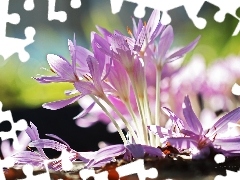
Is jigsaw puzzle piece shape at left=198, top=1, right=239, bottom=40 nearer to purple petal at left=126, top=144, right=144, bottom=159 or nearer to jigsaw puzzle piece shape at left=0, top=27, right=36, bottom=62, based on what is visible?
jigsaw puzzle piece shape at left=0, top=27, right=36, bottom=62

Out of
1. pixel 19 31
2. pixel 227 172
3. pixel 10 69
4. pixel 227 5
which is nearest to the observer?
pixel 227 172

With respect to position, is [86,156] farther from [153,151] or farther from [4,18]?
[4,18]

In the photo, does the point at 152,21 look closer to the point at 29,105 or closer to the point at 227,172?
the point at 227,172

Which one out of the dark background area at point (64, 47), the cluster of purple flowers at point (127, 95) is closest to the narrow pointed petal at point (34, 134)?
the cluster of purple flowers at point (127, 95)

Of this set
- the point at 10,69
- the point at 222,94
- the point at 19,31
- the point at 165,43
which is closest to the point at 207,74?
the point at 222,94

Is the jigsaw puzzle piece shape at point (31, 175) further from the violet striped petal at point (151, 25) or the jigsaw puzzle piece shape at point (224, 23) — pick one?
the jigsaw puzzle piece shape at point (224, 23)

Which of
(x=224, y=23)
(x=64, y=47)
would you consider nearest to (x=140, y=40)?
(x=224, y=23)

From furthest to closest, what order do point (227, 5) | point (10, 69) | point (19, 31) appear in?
point (10, 69), point (19, 31), point (227, 5)
